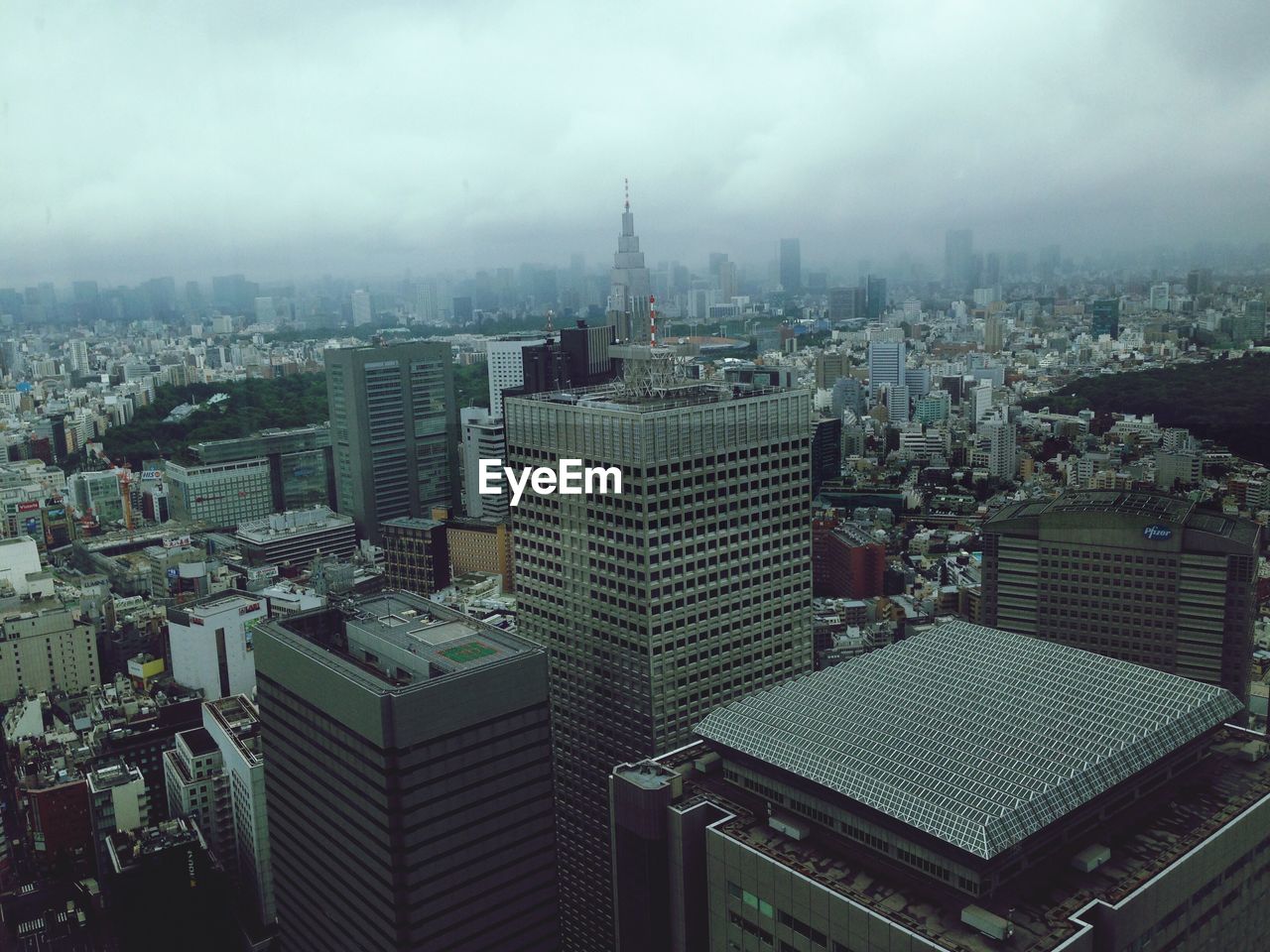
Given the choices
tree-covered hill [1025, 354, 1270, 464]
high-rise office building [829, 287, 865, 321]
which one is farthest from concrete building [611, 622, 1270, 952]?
high-rise office building [829, 287, 865, 321]

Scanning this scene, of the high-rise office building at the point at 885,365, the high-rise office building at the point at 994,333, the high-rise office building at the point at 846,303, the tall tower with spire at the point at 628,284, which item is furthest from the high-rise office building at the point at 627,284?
the high-rise office building at the point at 885,365

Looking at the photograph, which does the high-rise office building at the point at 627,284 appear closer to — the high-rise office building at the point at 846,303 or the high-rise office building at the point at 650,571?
the high-rise office building at the point at 650,571

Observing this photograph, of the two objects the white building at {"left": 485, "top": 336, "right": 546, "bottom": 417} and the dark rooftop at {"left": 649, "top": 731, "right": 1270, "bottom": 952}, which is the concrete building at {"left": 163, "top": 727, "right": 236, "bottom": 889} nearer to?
the dark rooftop at {"left": 649, "top": 731, "right": 1270, "bottom": 952}

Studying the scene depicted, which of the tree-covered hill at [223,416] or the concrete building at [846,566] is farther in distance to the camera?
the tree-covered hill at [223,416]

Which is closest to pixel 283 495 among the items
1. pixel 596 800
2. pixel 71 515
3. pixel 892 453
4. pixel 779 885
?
pixel 71 515

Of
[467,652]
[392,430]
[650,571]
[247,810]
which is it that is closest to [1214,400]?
[650,571]

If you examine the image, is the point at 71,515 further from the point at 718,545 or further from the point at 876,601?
the point at 718,545

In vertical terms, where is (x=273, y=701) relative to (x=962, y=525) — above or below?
above
